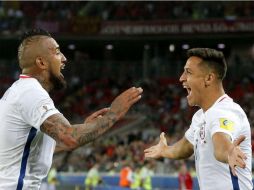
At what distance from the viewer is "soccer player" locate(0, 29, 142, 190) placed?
15.4 ft

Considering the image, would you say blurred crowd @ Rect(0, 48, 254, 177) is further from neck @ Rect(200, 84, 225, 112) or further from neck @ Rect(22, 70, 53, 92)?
neck @ Rect(22, 70, 53, 92)

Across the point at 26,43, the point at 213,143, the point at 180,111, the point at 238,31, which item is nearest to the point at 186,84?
the point at 213,143

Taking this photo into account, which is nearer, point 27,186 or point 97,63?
point 27,186

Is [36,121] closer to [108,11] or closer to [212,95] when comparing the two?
[212,95]

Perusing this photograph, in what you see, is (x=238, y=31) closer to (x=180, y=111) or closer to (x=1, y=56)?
(x=180, y=111)

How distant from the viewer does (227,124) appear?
17.0 ft

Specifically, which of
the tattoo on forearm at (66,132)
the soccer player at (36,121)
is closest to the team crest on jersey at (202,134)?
the soccer player at (36,121)

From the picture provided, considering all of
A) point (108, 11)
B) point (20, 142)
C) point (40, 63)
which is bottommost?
point (20, 142)

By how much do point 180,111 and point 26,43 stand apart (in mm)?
21992

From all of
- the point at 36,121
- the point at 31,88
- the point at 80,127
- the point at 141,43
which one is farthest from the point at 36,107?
the point at 141,43

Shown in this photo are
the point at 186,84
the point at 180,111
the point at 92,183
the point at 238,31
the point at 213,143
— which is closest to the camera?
the point at 213,143

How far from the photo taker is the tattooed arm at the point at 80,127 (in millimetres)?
4688

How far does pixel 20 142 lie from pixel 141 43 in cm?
2955

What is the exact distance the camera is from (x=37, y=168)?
500 cm
